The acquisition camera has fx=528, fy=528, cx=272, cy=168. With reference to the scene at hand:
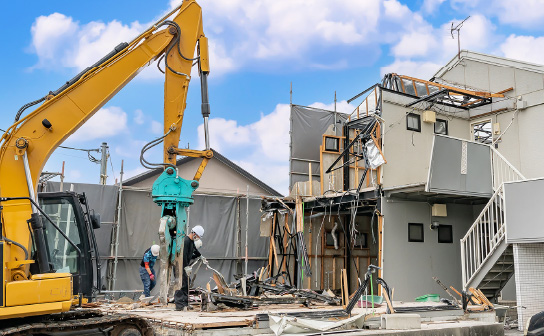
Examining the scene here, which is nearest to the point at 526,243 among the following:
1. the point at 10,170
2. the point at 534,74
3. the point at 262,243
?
the point at 534,74

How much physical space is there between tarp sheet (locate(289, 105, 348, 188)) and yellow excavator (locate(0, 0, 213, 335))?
10.0 meters

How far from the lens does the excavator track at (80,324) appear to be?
6367 mm

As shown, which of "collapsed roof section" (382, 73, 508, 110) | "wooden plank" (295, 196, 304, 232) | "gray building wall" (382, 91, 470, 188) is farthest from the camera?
"wooden plank" (295, 196, 304, 232)

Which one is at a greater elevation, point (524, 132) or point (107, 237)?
point (524, 132)

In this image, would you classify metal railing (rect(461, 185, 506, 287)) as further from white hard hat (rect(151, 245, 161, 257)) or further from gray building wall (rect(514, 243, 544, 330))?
white hard hat (rect(151, 245, 161, 257))

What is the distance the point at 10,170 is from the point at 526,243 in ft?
36.4

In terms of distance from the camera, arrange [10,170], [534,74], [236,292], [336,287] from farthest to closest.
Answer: [336,287]
[534,74]
[236,292]
[10,170]

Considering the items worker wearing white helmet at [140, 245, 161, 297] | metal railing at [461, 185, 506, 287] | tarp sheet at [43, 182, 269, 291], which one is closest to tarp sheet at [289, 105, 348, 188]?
tarp sheet at [43, 182, 269, 291]

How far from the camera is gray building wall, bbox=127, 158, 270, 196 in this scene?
84.8 feet

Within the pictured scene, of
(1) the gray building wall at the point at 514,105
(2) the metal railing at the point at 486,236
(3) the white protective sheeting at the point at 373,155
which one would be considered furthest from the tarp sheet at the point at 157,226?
(1) the gray building wall at the point at 514,105

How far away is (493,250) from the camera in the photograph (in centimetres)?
1309

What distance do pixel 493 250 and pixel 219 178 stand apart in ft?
52.4

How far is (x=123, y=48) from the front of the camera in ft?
→ 27.8

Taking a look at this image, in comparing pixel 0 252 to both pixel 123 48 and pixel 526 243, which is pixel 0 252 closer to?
pixel 123 48
